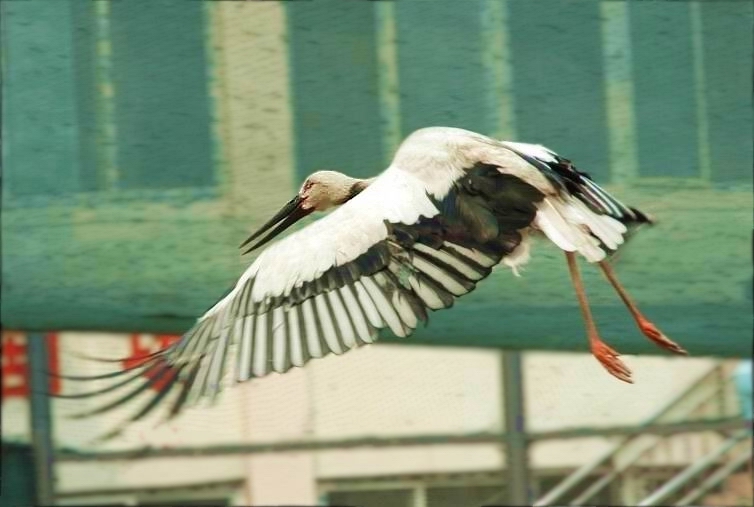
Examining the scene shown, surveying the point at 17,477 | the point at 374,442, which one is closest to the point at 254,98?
the point at 374,442

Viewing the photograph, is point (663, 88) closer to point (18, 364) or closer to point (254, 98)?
point (254, 98)

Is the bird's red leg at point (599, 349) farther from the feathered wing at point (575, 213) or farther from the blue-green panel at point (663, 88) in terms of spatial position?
the blue-green panel at point (663, 88)

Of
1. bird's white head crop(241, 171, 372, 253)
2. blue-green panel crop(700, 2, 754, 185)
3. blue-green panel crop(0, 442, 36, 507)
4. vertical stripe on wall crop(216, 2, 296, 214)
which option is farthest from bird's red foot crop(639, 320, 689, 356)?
blue-green panel crop(0, 442, 36, 507)

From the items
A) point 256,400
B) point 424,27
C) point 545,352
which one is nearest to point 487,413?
point 545,352

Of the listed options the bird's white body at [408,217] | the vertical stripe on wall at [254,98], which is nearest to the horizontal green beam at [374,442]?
the vertical stripe on wall at [254,98]

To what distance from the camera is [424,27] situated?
6.81 metres

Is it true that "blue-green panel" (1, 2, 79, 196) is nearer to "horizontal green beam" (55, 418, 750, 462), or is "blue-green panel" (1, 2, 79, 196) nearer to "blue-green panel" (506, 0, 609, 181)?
"horizontal green beam" (55, 418, 750, 462)

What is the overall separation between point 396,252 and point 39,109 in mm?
2183

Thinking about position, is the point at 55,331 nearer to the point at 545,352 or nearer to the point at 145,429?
the point at 145,429

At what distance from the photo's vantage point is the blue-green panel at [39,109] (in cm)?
696

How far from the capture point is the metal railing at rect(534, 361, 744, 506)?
6867mm

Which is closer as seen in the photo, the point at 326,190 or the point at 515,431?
the point at 326,190

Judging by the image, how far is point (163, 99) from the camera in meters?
6.94

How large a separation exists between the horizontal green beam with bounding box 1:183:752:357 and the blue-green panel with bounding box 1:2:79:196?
100mm
